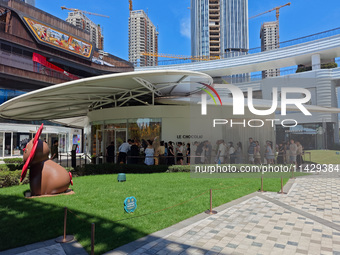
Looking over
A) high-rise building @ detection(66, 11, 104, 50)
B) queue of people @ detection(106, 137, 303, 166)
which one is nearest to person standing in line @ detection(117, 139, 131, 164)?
queue of people @ detection(106, 137, 303, 166)

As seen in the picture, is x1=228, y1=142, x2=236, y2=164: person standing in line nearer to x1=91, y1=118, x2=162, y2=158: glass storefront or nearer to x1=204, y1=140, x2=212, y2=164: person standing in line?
x1=204, y1=140, x2=212, y2=164: person standing in line

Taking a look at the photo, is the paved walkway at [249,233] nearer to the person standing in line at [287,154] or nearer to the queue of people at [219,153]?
the queue of people at [219,153]

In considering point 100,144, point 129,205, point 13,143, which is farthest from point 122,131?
point 13,143

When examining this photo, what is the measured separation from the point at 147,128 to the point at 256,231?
12.3 meters

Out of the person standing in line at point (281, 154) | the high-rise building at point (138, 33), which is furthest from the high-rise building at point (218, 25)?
the person standing in line at point (281, 154)

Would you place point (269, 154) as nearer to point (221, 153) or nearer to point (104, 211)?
point (221, 153)

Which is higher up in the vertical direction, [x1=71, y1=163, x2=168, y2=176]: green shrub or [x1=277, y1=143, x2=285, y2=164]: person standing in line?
[x1=277, y1=143, x2=285, y2=164]: person standing in line

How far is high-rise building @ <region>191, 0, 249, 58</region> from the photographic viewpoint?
12950 centimetres

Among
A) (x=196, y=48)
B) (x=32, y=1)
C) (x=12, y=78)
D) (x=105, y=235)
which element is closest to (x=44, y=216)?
(x=105, y=235)

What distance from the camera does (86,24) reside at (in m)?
124

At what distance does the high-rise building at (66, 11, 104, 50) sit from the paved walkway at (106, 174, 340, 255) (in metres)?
120

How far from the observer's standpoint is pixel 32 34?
37375mm

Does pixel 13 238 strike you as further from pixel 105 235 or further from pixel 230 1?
pixel 230 1

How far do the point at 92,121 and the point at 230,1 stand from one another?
5290 inches
